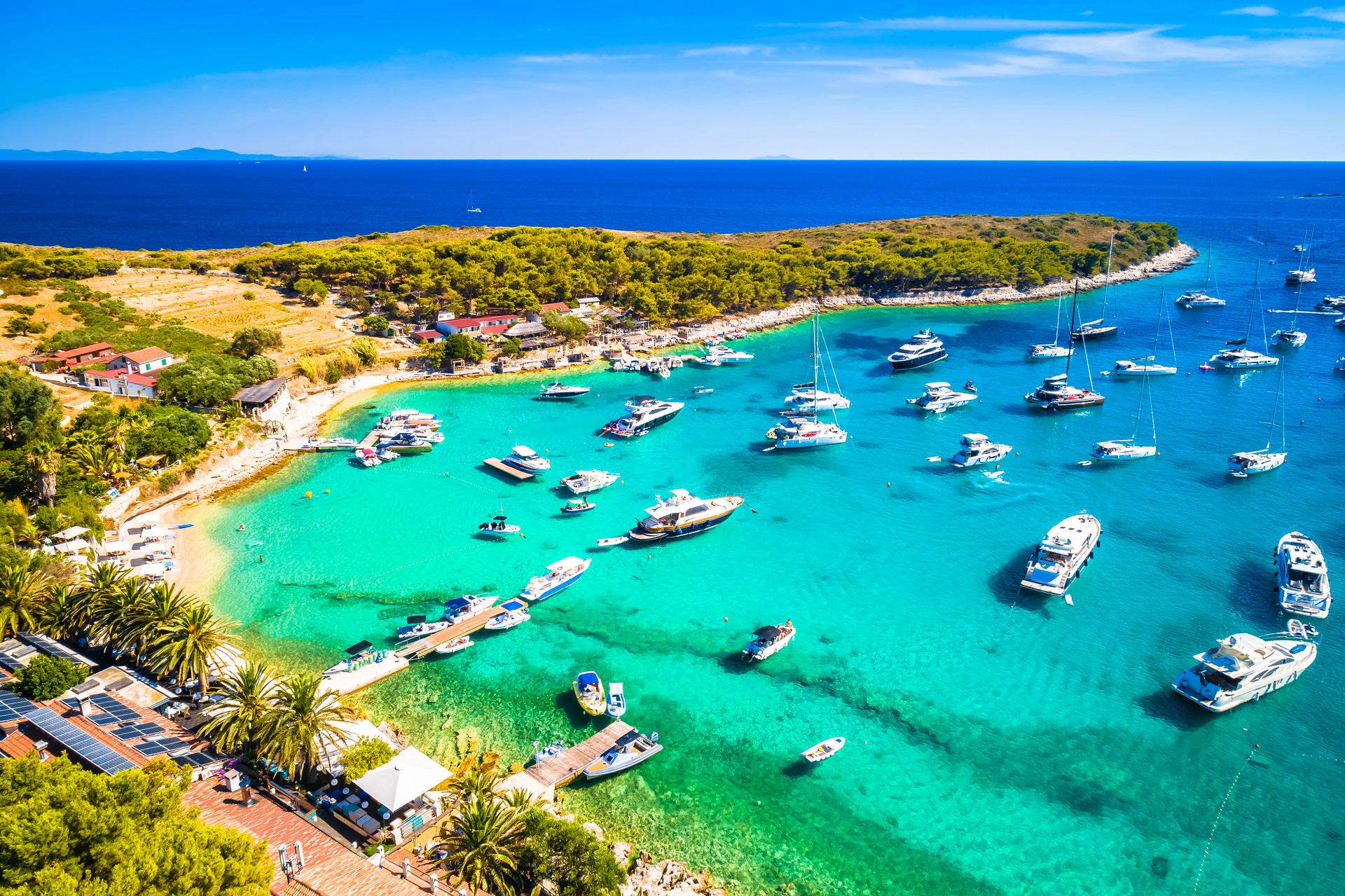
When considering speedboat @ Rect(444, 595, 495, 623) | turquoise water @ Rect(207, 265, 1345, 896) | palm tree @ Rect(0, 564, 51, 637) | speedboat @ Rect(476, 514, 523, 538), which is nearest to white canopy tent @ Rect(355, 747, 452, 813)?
turquoise water @ Rect(207, 265, 1345, 896)

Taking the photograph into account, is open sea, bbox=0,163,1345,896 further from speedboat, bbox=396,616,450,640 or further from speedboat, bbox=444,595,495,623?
speedboat, bbox=444,595,495,623

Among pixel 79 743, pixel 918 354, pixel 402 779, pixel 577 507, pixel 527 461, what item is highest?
pixel 918 354

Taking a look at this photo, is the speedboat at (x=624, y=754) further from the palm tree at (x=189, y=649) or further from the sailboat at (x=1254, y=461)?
the sailboat at (x=1254, y=461)

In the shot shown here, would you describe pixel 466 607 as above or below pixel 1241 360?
below

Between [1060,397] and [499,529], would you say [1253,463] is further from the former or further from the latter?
[499,529]

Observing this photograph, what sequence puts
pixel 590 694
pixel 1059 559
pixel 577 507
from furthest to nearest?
pixel 577 507 → pixel 1059 559 → pixel 590 694

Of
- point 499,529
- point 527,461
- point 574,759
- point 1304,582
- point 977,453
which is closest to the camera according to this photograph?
point 574,759

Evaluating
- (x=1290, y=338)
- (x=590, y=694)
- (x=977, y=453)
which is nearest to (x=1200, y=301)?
(x=1290, y=338)

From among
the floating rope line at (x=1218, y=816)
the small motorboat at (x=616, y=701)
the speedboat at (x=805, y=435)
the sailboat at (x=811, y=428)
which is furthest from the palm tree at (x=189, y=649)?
the speedboat at (x=805, y=435)
